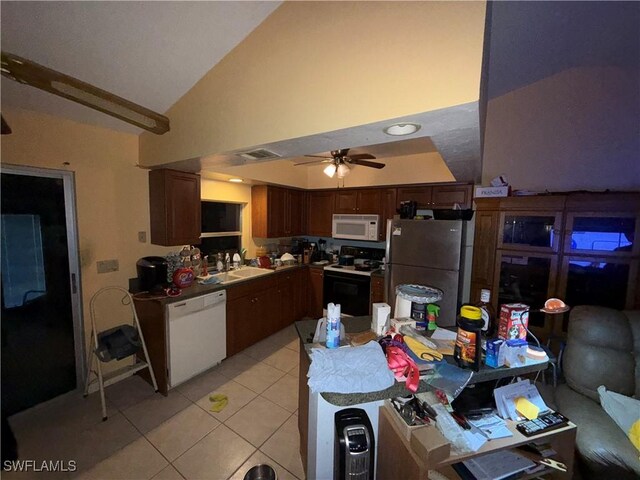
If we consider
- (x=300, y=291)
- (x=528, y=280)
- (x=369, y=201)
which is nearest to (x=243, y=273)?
(x=300, y=291)

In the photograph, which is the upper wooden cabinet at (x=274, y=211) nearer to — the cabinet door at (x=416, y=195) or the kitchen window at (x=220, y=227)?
the kitchen window at (x=220, y=227)

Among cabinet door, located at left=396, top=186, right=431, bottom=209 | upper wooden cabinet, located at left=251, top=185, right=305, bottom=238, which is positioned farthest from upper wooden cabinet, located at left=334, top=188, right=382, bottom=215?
upper wooden cabinet, located at left=251, top=185, right=305, bottom=238

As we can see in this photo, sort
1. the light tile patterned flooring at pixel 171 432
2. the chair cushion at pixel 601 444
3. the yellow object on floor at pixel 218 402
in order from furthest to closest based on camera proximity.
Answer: the yellow object on floor at pixel 218 402 < the light tile patterned flooring at pixel 171 432 < the chair cushion at pixel 601 444

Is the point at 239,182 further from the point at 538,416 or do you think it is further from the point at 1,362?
the point at 538,416

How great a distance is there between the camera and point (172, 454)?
170 cm

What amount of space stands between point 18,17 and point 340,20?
66.3 inches

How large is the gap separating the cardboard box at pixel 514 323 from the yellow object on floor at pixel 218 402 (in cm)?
219

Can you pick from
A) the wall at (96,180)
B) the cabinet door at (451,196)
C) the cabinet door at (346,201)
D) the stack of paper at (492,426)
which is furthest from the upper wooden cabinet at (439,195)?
the wall at (96,180)

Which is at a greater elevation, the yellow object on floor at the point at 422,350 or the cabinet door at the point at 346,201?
the cabinet door at the point at 346,201

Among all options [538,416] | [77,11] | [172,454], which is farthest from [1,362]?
[538,416]

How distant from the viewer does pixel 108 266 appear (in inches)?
91.4

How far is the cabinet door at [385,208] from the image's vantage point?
137 inches

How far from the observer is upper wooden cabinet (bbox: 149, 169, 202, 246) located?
8.03 feet

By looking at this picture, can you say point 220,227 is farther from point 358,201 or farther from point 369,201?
point 369,201
